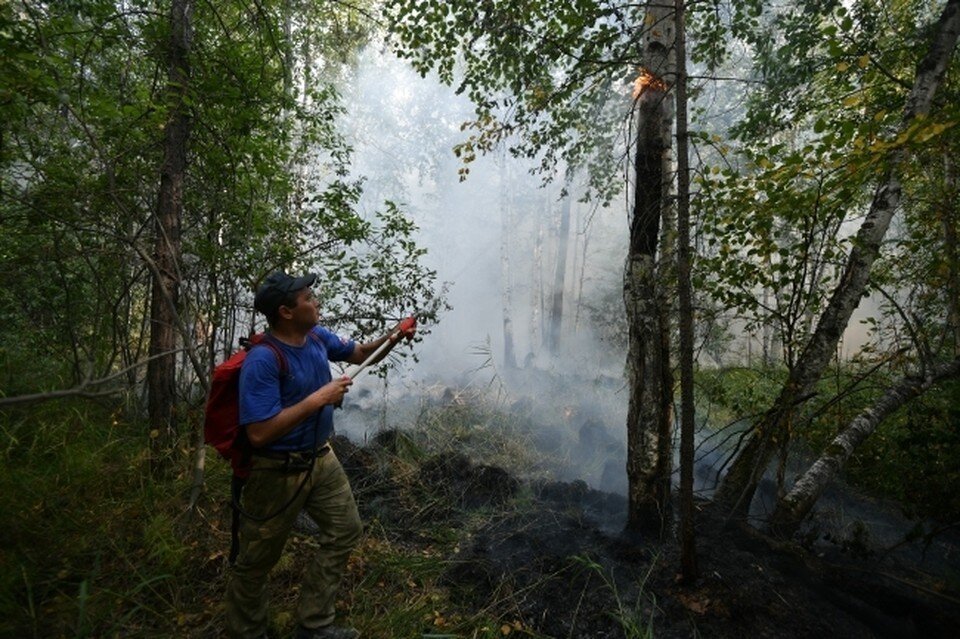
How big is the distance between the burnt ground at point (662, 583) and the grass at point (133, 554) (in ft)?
0.96

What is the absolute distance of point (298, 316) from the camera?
2.76 meters

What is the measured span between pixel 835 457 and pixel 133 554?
613 cm

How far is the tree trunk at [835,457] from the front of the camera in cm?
416

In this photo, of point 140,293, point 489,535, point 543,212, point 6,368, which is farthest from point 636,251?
point 543,212

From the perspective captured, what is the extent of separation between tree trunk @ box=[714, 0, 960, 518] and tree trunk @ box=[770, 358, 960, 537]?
32 cm

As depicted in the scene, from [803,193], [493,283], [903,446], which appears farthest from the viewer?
[493,283]

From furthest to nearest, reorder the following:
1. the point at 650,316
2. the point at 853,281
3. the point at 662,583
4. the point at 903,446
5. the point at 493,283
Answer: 1. the point at 493,283
2. the point at 853,281
3. the point at 650,316
4. the point at 903,446
5. the point at 662,583

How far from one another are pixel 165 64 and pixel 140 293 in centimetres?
354

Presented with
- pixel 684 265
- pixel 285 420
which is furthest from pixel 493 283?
pixel 285 420

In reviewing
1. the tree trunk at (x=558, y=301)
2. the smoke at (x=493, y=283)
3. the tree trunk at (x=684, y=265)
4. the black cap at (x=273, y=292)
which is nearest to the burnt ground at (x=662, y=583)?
→ the tree trunk at (x=684, y=265)

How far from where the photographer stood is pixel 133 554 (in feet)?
10.5

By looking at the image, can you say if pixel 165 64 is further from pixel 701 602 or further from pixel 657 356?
pixel 701 602

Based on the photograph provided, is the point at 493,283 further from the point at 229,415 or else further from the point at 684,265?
the point at 229,415

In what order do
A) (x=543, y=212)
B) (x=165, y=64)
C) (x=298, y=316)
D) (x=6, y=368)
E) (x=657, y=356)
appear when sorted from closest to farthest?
(x=298, y=316) < (x=165, y=64) < (x=657, y=356) < (x=6, y=368) < (x=543, y=212)
